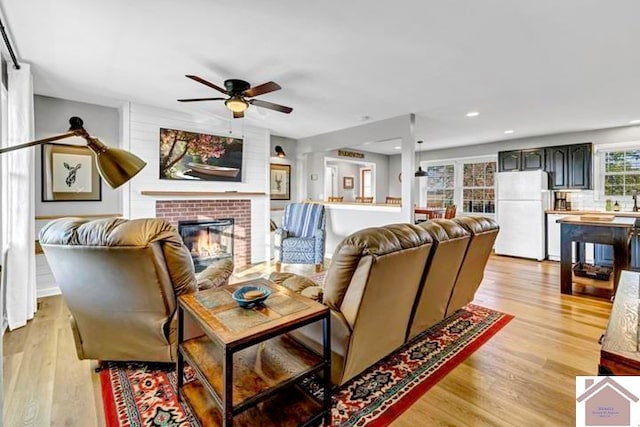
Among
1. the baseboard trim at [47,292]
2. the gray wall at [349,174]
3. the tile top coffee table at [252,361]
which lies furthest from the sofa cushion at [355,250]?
the gray wall at [349,174]

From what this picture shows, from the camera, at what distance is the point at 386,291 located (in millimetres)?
1744

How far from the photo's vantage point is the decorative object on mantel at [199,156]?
438cm

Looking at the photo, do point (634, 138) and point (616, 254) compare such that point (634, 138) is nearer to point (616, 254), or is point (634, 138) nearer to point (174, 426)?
point (616, 254)

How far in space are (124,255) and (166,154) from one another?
10.1 ft

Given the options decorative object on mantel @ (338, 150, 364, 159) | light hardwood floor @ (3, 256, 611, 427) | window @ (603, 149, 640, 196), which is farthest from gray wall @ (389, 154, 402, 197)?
light hardwood floor @ (3, 256, 611, 427)

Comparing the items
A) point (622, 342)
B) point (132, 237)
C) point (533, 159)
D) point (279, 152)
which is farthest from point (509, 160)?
point (132, 237)

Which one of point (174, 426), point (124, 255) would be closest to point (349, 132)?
point (124, 255)

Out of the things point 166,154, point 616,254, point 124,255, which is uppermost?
point 166,154

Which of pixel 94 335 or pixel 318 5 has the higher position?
pixel 318 5

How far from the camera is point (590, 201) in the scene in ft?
18.3

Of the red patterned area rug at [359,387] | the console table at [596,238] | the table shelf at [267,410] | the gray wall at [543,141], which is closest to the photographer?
the table shelf at [267,410]

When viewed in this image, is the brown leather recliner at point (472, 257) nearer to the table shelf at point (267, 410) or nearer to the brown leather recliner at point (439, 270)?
the brown leather recliner at point (439, 270)

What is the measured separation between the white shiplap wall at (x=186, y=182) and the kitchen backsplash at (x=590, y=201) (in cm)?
568

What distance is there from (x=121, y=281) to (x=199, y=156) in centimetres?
320
